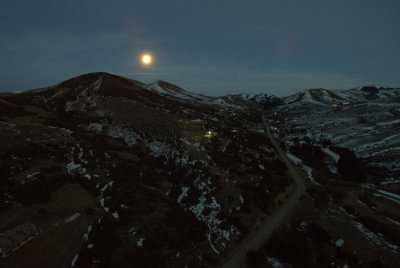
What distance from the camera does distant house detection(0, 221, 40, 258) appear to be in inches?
413

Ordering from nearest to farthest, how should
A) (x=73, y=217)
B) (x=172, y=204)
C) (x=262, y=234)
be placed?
(x=73, y=217)
(x=262, y=234)
(x=172, y=204)

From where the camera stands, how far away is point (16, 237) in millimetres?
11086

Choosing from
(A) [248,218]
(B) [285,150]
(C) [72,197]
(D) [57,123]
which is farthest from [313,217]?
(D) [57,123]

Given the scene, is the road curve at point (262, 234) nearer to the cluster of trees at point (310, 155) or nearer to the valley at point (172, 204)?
the valley at point (172, 204)

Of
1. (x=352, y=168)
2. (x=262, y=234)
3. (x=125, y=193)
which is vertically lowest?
(x=352, y=168)

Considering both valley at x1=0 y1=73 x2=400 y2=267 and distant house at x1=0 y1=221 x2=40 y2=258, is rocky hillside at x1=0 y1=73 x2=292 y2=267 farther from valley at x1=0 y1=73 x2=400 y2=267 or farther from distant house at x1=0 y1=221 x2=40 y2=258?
distant house at x1=0 y1=221 x2=40 y2=258

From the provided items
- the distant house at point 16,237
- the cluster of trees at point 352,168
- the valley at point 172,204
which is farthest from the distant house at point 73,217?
the cluster of trees at point 352,168

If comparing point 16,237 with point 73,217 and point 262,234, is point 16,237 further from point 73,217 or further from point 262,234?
point 262,234

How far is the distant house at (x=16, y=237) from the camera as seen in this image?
10500 mm

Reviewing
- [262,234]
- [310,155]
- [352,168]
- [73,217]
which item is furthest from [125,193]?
[310,155]

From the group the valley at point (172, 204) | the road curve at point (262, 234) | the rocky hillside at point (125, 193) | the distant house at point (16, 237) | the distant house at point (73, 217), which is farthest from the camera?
the road curve at point (262, 234)

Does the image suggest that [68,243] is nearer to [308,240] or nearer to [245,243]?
[245,243]

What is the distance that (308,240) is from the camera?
1578 cm

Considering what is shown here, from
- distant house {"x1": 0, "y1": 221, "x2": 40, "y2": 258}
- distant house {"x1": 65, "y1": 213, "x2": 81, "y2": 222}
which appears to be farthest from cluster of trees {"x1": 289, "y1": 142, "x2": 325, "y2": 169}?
distant house {"x1": 0, "y1": 221, "x2": 40, "y2": 258}
